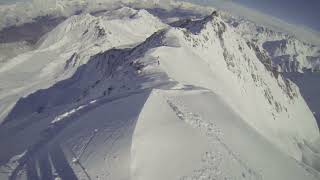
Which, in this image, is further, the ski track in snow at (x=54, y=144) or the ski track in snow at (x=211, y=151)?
the ski track in snow at (x=54, y=144)

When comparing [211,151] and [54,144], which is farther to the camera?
[54,144]

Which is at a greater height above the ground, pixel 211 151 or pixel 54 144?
pixel 211 151

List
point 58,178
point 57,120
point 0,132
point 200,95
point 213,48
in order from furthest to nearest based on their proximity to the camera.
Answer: point 213,48, point 0,132, point 200,95, point 57,120, point 58,178

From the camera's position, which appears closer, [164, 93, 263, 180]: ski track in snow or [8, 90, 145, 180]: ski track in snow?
[164, 93, 263, 180]: ski track in snow

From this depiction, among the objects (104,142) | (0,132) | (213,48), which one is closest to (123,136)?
(104,142)

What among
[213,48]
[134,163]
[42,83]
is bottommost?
[42,83]

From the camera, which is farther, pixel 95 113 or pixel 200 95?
pixel 200 95

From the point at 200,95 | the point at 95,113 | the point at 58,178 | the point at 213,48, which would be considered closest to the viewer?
the point at 58,178

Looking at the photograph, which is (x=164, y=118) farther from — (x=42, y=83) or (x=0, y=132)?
(x=42, y=83)
